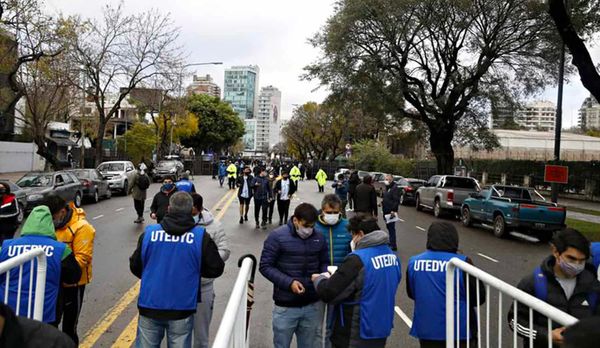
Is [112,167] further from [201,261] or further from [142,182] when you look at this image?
[201,261]

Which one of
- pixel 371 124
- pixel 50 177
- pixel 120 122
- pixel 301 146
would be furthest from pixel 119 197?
pixel 120 122

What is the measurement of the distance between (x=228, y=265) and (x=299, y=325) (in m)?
5.27

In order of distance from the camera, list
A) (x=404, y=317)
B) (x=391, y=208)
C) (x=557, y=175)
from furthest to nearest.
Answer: (x=557, y=175) < (x=391, y=208) < (x=404, y=317)

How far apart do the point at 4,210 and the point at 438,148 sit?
23748mm

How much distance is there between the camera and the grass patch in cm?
1466

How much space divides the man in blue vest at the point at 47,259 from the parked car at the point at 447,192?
16.9 metres

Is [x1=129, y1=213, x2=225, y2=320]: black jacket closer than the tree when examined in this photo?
Yes

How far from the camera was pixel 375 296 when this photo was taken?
3.82 m

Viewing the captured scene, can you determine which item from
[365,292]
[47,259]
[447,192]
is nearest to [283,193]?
[447,192]

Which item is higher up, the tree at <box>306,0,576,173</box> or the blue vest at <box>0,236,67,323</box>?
the tree at <box>306,0,576,173</box>

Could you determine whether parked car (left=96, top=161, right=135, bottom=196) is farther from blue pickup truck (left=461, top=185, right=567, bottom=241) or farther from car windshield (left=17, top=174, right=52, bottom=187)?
blue pickup truck (left=461, top=185, right=567, bottom=241)

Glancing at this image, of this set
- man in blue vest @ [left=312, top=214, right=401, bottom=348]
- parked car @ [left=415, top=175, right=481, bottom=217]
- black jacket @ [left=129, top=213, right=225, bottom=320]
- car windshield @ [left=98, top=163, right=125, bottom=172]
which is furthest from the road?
car windshield @ [left=98, top=163, right=125, bottom=172]

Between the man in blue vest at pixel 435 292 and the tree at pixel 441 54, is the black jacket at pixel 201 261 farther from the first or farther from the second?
the tree at pixel 441 54

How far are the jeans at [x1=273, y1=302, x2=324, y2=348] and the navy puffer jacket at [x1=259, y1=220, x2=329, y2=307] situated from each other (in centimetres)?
7
